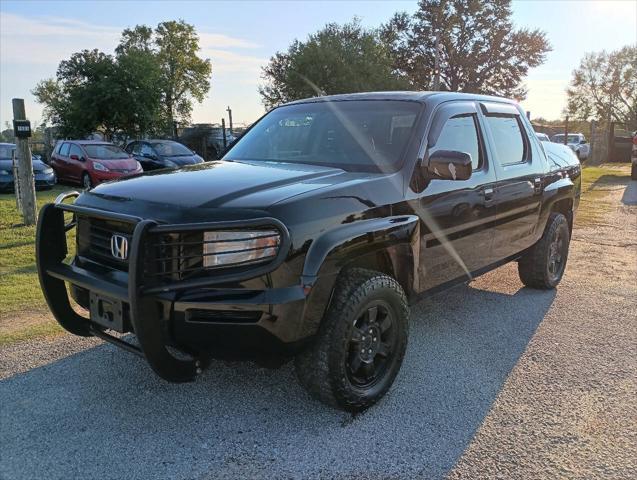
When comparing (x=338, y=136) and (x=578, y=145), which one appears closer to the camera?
(x=338, y=136)

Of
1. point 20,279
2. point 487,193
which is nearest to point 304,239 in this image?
point 487,193

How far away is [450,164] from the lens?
3506 millimetres

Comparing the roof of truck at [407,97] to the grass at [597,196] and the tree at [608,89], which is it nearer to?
the grass at [597,196]

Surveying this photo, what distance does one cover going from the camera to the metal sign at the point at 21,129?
871cm

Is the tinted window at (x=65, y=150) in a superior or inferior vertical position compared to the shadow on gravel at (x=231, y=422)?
superior

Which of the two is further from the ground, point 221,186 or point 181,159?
point 221,186

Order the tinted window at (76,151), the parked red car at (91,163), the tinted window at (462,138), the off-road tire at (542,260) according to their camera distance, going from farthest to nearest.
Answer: the tinted window at (76,151), the parked red car at (91,163), the off-road tire at (542,260), the tinted window at (462,138)

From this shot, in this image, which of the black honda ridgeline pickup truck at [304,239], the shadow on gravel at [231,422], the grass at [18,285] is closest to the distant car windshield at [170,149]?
the grass at [18,285]

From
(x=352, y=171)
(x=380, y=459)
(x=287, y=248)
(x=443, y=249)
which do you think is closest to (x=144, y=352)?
(x=287, y=248)

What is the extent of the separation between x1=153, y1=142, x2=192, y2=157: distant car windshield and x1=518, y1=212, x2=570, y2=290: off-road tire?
14.3m

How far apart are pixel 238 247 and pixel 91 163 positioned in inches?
574

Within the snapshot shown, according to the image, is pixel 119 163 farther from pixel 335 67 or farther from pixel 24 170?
pixel 335 67

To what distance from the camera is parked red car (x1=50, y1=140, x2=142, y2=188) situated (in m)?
15.7

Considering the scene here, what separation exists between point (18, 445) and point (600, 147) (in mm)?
33216
